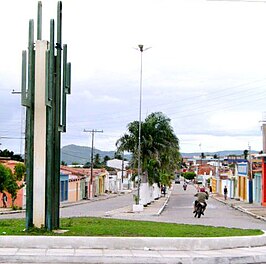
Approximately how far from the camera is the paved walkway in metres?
12.4

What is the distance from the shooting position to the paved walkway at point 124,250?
12.4 metres

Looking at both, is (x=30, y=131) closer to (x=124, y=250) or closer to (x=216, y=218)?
(x=124, y=250)

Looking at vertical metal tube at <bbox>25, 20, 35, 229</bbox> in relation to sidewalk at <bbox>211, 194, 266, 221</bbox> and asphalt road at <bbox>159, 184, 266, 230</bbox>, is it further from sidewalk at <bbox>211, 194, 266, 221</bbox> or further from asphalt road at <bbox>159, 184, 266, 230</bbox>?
sidewalk at <bbox>211, 194, 266, 221</bbox>

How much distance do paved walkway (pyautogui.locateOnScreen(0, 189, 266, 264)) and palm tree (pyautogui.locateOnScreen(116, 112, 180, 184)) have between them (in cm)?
3426

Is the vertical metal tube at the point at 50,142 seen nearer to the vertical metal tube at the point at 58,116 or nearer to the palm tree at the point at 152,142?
the vertical metal tube at the point at 58,116

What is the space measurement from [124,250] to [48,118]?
4.14 meters

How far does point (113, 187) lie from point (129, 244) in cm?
10463

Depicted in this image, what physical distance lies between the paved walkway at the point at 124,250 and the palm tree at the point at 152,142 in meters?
34.3

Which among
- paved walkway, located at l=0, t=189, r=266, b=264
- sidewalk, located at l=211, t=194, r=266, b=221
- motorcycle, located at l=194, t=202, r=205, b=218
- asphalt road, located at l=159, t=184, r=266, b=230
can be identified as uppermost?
paved walkway, located at l=0, t=189, r=266, b=264

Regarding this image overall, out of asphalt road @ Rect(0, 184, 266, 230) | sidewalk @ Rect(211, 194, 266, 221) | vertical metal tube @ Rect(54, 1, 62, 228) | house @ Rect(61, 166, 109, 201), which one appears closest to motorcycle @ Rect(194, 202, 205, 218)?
asphalt road @ Rect(0, 184, 266, 230)

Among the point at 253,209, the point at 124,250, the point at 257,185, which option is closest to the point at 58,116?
the point at 124,250

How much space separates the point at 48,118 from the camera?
15750 millimetres

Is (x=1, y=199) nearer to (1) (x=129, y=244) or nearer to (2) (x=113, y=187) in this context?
(1) (x=129, y=244)

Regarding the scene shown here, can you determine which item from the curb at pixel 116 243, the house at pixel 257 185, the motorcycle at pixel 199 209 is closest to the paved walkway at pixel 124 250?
the curb at pixel 116 243
